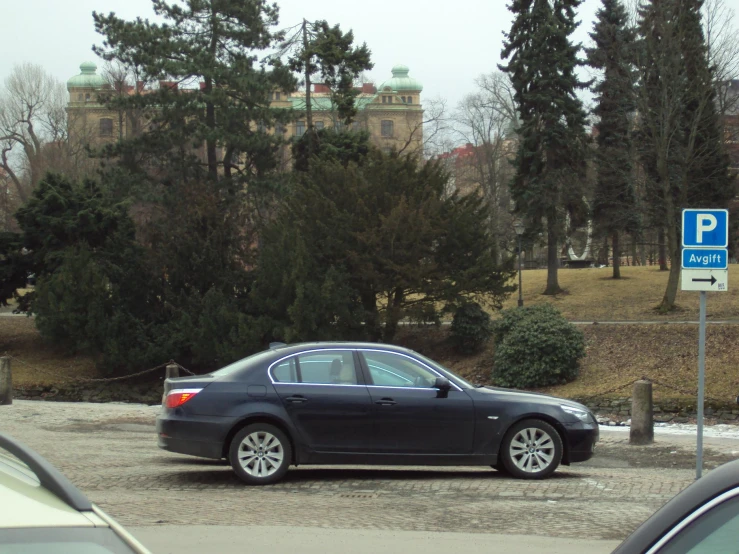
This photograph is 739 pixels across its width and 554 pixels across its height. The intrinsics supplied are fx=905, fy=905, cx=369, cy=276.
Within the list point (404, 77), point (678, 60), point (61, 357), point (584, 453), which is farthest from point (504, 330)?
point (404, 77)

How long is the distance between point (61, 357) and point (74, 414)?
1613cm

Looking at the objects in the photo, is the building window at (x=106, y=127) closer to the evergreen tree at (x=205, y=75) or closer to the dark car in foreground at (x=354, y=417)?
the evergreen tree at (x=205, y=75)

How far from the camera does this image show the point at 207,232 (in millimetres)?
31203

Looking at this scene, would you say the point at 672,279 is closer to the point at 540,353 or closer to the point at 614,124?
the point at 540,353

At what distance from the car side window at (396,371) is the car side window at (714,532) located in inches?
331

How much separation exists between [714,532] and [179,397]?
8.80 meters

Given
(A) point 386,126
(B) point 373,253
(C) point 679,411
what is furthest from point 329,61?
(A) point 386,126

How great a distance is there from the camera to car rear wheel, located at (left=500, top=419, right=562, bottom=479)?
1120 centimetres

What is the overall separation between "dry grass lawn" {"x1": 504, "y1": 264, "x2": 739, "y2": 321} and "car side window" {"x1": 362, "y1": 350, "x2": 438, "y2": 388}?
26.0 metres

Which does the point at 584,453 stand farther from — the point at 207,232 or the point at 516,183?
the point at 516,183

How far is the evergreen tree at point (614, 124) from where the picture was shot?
37.7 metres

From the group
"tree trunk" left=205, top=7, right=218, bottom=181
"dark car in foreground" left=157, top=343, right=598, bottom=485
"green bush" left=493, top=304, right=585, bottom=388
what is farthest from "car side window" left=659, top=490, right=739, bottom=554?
"tree trunk" left=205, top=7, right=218, bottom=181

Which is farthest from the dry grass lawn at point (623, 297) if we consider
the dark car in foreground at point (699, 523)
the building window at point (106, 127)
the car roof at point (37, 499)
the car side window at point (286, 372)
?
the building window at point (106, 127)

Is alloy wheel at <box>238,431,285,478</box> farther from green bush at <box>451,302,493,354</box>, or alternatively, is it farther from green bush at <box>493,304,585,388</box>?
green bush at <box>451,302,493,354</box>
